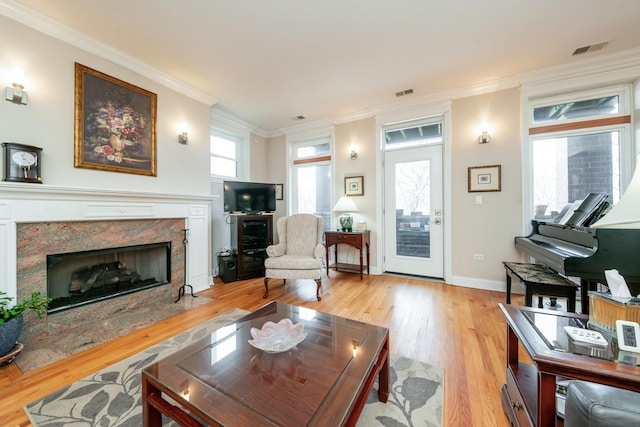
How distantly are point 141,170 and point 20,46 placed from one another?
1.24 m

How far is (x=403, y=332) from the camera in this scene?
7.00 feet

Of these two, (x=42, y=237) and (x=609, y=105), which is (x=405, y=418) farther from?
(x=609, y=105)

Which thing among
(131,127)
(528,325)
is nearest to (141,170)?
(131,127)

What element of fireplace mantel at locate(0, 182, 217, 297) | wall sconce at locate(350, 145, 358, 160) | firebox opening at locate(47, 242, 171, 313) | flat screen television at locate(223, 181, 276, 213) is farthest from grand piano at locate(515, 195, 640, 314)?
firebox opening at locate(47, 242, 171, 313)

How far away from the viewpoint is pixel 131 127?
264 centimetres

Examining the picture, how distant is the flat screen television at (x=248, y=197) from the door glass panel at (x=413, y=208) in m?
2.15

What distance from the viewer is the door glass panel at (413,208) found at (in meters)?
3.71

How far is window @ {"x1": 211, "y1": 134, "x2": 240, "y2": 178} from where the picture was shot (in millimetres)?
4102

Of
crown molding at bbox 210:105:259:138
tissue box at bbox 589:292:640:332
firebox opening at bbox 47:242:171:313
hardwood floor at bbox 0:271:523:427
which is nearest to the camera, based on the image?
tissue box at bbox 589:292:640:332

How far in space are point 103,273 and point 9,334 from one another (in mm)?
947

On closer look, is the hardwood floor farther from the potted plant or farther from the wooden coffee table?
the wooden coffee table

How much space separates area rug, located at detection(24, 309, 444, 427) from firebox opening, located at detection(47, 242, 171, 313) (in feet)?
3.75

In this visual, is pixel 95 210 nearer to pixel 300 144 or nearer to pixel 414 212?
pixel 300 144

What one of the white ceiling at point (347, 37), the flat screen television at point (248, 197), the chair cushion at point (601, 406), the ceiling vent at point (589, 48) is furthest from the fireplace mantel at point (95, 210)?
the ceiling vent at point (589, 48)
